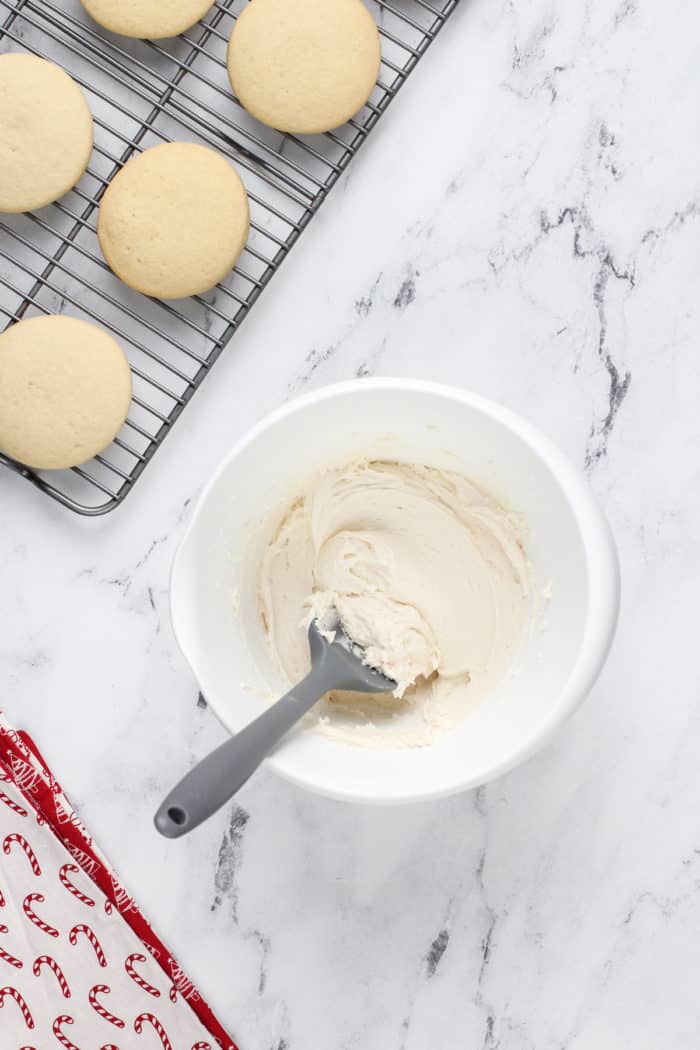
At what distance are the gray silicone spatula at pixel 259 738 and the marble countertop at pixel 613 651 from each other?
0.76ft

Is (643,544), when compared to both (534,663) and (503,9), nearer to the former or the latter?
(534,663)

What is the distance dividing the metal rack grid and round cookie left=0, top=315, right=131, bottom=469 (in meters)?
0.03

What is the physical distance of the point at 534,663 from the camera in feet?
2.77

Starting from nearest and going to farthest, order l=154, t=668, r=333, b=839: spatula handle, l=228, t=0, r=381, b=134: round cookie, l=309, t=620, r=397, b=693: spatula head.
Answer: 1. l=154, t=668, r=333, b=839: spatula handle
2. l=309, t=620, r=397, b=693: spatula head
3. l=228, t=0, r=381, b=134: round cookie

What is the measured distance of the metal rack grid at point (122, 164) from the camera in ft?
3.43

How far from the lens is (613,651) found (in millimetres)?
1029

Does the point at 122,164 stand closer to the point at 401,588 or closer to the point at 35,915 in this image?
the point at 401,588

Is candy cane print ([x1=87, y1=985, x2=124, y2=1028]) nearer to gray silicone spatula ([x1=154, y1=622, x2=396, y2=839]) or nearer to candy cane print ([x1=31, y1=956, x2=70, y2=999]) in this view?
candy cane print ([x1=31, y1=956, x2=70, y2=999])

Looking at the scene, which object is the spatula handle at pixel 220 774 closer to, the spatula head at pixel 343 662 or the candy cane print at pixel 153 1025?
the spatula head at pixel 343 662

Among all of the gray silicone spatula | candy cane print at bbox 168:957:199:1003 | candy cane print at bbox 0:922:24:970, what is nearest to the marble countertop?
candy cane print at bbox 168:957:199:1003

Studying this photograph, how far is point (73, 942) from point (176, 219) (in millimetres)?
683

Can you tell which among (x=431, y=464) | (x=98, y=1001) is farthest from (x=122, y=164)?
(x=98, y=1001)

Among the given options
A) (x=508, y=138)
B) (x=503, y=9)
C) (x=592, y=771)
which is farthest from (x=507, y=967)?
(x=503, y=9)

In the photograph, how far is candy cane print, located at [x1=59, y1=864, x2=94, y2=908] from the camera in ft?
3.56
